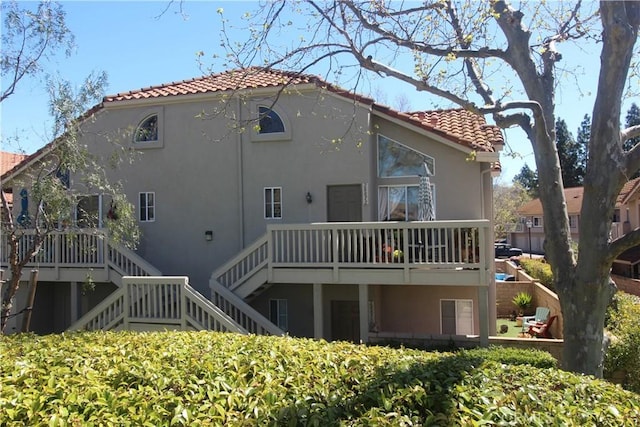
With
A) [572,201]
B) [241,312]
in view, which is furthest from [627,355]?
[572,201]

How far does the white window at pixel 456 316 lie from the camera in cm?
1302

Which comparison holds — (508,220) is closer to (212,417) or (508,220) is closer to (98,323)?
(98,323)

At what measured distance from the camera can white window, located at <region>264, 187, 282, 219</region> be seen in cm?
1396

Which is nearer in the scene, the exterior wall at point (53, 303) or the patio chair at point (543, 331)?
the patio chair at point (543, 331)

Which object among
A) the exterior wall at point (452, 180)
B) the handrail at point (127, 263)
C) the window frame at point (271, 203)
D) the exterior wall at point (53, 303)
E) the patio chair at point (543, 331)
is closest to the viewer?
the exterior wall at point (452, 180)

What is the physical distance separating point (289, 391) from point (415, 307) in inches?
388

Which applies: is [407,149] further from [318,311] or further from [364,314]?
[318,311]

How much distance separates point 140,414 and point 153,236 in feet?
39.2

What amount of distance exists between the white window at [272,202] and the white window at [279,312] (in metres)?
2.48

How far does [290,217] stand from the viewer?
1385cm

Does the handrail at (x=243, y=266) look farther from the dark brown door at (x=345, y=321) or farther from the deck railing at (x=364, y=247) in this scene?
the dark brown door at (x=345, y=321)

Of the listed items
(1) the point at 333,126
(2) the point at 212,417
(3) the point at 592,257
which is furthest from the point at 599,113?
(1) the point at 333,126

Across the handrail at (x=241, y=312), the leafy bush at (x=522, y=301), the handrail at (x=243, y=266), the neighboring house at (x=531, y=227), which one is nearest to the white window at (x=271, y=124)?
the handrail at (x=243, y=266)

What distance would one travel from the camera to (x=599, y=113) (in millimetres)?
6047
